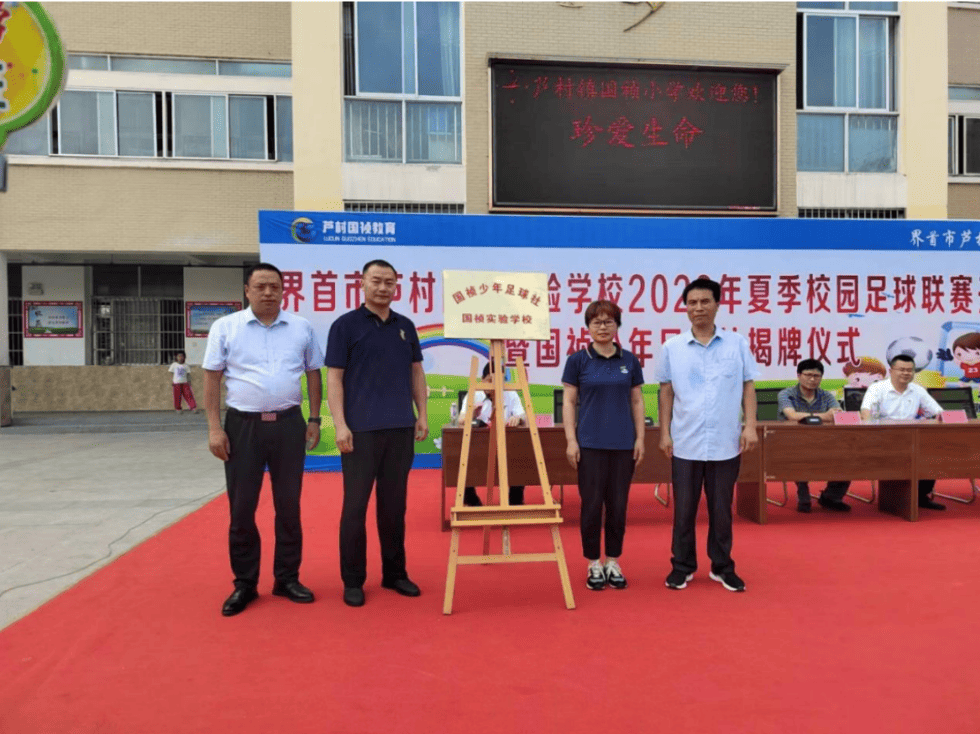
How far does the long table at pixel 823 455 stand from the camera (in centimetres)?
493

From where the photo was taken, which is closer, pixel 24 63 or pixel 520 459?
pixel 24 63

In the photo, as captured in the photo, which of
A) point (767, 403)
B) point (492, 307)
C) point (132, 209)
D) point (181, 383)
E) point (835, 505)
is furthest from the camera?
point (181, 383)

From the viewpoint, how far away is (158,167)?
11148 millimetres

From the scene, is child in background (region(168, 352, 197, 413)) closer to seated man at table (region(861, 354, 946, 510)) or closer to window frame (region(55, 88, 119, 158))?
window frame (region(55, 88, 119, 158))

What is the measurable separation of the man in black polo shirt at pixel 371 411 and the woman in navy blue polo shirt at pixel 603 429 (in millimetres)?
781

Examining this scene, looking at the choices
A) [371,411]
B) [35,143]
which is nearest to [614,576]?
[371,411]

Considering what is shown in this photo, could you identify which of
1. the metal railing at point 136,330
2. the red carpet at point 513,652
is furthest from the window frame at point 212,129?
the red carpet at point 513,652

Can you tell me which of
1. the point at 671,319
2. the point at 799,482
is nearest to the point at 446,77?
the point at 671,319

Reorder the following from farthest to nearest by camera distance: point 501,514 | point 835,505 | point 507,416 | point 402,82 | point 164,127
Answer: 1. point 164,127
2. point 402,82
3. point 507,416
4. point 835,505
5. point 501,514

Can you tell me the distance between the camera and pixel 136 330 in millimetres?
13297

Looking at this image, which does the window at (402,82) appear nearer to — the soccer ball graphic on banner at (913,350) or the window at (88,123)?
the window at (88,123)

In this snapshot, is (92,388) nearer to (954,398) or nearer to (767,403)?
(767,403)

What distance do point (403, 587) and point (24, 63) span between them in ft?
8.47

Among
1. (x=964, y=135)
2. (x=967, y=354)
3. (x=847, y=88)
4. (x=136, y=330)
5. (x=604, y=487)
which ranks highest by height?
(x=847, y=88)
